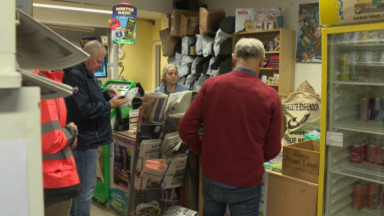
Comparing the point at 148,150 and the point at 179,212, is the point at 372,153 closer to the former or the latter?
the point at 179,212

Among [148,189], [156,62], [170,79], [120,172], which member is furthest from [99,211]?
[156,62]

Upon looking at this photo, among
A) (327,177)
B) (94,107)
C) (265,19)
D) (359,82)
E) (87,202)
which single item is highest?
(265,19)

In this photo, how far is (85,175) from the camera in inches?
110

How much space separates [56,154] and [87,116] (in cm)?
90

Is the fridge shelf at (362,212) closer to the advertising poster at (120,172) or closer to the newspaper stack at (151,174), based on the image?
the newspaper stack at (151,174)

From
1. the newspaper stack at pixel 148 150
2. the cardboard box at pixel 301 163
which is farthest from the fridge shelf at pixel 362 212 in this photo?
the newspaper stack at pixel 148 150

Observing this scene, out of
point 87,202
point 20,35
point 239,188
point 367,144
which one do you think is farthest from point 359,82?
→ point 87,202

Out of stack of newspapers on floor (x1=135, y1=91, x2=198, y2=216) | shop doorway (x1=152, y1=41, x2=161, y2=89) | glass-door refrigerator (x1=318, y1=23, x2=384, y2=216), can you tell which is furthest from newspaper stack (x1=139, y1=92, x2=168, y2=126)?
shop doorway (x1=152, y1=41, x2=161, y2=89)

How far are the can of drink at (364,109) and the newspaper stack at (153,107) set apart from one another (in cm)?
150

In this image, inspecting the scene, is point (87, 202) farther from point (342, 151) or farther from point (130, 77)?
point (130, 77)

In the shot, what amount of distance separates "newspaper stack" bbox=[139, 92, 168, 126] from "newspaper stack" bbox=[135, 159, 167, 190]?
35cm

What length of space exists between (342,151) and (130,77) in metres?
7.65

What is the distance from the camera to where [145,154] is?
9.49 ft

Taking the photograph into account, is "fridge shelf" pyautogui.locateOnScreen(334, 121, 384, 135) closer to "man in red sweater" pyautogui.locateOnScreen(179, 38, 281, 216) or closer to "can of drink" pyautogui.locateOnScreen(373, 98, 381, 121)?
"can of drink" pyautogui.locateOnScreen(373, 98, 381, 121)
